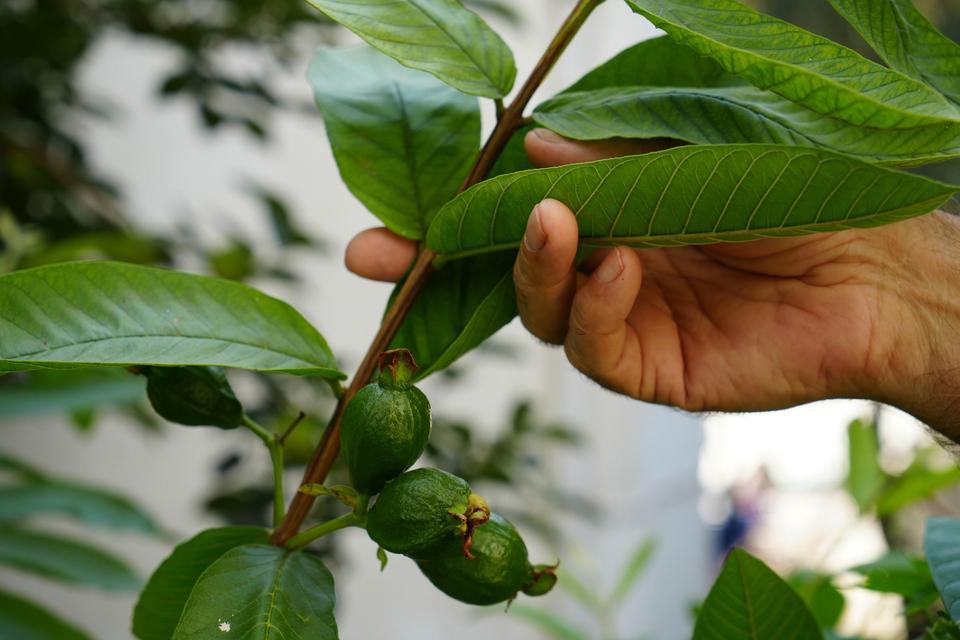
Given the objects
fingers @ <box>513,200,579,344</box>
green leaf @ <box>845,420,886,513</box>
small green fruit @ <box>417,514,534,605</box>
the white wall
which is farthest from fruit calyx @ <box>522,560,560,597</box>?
the white wall

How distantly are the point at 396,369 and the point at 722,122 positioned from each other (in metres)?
0.20

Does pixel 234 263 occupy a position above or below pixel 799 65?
below

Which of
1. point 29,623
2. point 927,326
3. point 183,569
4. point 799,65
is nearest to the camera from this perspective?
point 799,65

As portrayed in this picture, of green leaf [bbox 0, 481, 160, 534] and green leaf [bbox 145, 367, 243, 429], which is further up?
green leaf [bbox 145, 367, 243, 429]

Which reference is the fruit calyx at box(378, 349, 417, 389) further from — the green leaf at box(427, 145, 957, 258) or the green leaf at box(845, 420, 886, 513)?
the green leaf at box(845, 420, 886, 513)

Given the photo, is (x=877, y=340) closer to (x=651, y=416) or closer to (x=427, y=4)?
(x=427, y=4)

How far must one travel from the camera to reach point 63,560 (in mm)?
1045

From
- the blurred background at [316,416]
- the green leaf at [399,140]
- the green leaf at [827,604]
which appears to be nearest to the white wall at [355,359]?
the blurred background at [316,416]

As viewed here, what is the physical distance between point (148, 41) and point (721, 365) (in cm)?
126

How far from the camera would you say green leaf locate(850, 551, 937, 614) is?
21.8 inches

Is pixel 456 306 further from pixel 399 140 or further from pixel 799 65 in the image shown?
pixel 799 65

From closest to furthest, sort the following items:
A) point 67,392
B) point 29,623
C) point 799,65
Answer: point 799,65 < point 29,623 < point 67,392

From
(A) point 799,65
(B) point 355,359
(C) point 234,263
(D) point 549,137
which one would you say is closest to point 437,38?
(D) point 549,137

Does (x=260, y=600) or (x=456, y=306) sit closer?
(x=260, y=600)
